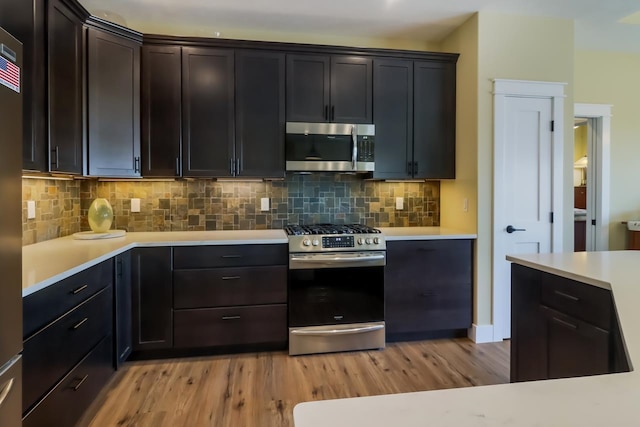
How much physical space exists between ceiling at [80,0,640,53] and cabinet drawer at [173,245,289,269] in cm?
190

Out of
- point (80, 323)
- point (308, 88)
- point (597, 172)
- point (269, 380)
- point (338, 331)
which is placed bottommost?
point (269, 380)

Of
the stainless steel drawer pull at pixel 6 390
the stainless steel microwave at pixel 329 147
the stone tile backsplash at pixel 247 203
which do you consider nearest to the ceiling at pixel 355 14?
the stainless steel microwave at pixel 329 147

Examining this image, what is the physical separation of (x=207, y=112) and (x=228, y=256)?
1193 millimetres

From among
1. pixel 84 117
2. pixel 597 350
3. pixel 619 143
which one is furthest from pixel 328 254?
pixel 619 143

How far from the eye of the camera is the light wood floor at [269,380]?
2.04m

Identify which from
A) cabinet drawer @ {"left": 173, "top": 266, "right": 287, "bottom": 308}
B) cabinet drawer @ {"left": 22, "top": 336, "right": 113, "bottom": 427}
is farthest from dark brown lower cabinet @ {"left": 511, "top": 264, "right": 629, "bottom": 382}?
cabinet drawer @ {"left": 22, "top": 336, "right": 113, "bottom": 427}

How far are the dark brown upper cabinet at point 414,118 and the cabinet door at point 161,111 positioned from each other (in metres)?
1.67

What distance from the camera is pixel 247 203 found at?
11.0ft

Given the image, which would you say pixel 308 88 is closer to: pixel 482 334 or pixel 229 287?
pixel 229 287

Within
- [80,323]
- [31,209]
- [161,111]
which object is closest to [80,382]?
[80,323]

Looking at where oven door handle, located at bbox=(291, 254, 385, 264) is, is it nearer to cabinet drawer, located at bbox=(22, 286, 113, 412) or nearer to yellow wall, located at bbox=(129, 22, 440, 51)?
cabinet drawer, located at bbox=(22, 286, 113, 412)

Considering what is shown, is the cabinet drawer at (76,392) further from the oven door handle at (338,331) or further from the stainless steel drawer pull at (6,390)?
the oven door handle at (338,331)

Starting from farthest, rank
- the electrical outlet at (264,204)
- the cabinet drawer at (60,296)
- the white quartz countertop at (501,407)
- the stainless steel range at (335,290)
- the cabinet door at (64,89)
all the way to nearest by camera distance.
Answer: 1. the electrical outlet at (264,204)
2. the stainless steel range at (335,290)
3. the cabinet door at (64,89)
4. the cabinet drawer at (60,296)
5. the white quartz countertop at (501,407)

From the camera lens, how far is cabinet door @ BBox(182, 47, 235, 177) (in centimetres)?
293
